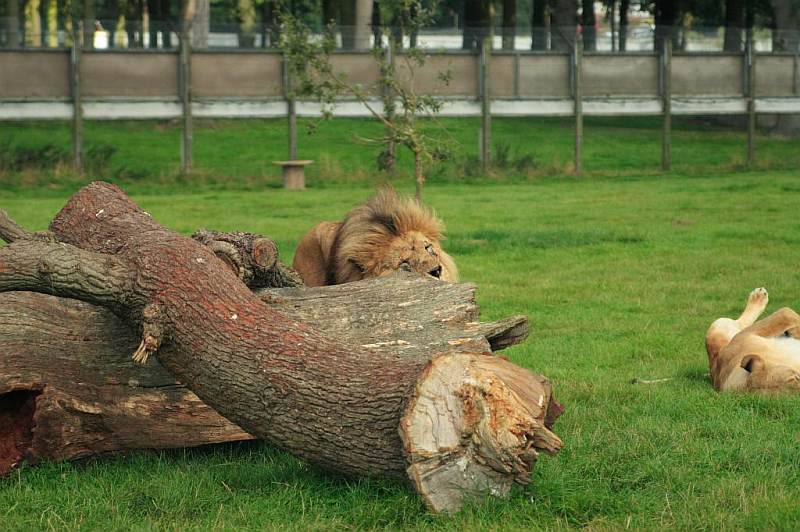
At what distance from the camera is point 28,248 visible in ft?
18.8

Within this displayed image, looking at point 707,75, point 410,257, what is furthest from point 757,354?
point 707,75

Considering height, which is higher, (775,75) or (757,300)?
(775,75)

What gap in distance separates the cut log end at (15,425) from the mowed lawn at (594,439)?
0.11m

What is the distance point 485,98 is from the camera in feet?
87.5

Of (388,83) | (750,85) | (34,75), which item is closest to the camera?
(388,83)

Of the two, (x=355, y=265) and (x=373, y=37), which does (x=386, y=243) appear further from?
(x=373, y=37)

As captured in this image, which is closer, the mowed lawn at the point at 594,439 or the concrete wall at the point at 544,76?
the mowed lawn at the point at 594,439

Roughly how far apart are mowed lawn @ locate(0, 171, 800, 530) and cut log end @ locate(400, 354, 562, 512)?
129 mm

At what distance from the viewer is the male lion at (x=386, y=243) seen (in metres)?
8.62

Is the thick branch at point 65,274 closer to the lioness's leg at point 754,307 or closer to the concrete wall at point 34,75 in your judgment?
the lioness's leg at point 754,307

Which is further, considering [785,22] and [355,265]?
[785,22]

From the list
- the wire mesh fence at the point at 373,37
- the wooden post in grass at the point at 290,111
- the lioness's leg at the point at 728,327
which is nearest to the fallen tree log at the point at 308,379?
the lioness's leg at the point at 728,327

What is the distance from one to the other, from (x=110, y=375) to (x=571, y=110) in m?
23.1

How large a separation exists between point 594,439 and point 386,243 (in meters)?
2.95
